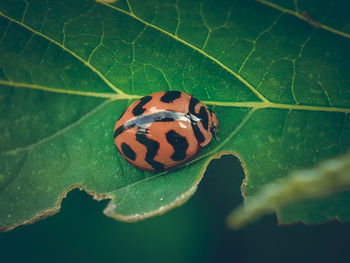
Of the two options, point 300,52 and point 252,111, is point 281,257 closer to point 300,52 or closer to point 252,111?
point 252,111

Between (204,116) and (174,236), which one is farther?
(174,236)

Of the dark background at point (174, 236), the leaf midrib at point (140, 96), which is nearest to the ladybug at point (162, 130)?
the leaf midrib at point (140, 96)

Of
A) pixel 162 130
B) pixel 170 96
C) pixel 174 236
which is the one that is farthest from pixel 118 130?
pixel 174 236

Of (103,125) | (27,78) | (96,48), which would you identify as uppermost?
(96,48)

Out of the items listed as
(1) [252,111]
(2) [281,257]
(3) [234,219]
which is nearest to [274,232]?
(2) [281,257]

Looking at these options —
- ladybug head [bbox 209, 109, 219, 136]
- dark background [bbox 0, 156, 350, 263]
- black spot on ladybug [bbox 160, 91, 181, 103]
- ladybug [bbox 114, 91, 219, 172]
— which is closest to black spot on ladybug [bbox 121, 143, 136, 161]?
ladybug [bbox 114, 91, 219, 172]

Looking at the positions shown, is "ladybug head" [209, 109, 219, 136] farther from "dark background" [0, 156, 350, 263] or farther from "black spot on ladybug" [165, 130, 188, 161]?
"dark background" [0, 156, 350, 263]

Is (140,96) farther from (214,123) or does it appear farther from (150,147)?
(214,123)
